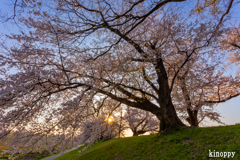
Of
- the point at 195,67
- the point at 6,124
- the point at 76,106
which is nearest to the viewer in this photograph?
the point at 6,124

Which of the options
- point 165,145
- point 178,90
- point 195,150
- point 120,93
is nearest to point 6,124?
point 120,93

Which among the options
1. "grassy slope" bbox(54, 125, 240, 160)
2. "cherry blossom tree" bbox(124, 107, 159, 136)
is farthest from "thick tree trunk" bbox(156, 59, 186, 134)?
"cherry blossom tree" bbox(124, 107, 159, 136)

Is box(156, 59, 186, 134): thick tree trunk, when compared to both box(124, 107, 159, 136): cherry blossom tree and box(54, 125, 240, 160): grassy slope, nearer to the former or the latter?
box(54, 125, 240, 160): grassy slope

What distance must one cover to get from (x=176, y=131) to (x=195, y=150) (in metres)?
2.08

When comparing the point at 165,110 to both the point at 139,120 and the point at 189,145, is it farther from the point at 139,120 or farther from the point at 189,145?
the point at 139,120

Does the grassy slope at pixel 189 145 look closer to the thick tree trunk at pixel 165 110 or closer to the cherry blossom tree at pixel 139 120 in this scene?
the thick tree trunk at pixel 165 110

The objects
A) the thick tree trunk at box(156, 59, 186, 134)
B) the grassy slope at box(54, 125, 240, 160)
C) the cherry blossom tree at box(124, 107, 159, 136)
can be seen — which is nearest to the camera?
the grassy slope at box(54, 125, 240, 160)

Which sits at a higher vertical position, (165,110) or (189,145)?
(165,110)

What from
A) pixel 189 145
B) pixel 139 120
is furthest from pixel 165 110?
pixel 139 120

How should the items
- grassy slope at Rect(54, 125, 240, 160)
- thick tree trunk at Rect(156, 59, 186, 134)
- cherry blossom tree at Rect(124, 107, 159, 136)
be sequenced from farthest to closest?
cherry blossom tree at Rect(124, 107, 159, 136)
thick tree trunk at Rect(156, 59, 186, 134)
grassy slope at Rect(54, 125, 240, 160)

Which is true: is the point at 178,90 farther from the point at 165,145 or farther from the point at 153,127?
the point at 153,127

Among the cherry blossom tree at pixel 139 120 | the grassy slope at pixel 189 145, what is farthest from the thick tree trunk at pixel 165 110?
the cherry blossom tree at pixel 139 120

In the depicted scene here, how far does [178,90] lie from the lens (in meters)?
11.2

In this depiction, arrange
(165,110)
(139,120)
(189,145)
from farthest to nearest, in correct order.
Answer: (139,120)
(165,110)
(189,145)
